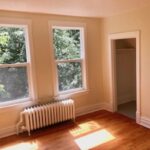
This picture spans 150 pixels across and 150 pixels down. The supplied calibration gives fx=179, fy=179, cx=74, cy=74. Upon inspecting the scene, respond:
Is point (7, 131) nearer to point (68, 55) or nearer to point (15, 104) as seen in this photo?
point (15, 104)

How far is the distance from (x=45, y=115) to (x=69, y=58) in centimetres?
145

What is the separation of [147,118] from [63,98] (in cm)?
188

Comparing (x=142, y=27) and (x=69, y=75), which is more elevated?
(x=142, y=27)

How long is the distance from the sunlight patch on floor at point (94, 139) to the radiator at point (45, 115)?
2.44 feet

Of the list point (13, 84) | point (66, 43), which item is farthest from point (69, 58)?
point (13, 84)

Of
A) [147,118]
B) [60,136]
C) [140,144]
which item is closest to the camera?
[140,144]

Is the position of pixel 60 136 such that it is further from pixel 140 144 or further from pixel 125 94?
pixel 125 94

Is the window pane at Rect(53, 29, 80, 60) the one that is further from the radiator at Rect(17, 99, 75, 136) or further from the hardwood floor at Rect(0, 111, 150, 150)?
the hardwood floor at Rect(0, 111, 150, 150)

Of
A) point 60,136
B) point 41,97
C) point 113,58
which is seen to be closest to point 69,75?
point 41,97

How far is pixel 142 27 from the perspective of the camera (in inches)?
141

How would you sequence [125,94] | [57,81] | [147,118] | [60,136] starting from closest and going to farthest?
1. [60,136]
2. [147,118]
3. [57,81]
4. [125,94]

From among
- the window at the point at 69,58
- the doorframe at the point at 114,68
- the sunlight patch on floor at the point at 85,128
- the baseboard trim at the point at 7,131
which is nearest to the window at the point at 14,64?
the baseboard trim at the point at 7,131

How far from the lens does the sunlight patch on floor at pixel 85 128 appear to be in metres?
3.63

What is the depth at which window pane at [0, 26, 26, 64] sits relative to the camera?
3.49 m
